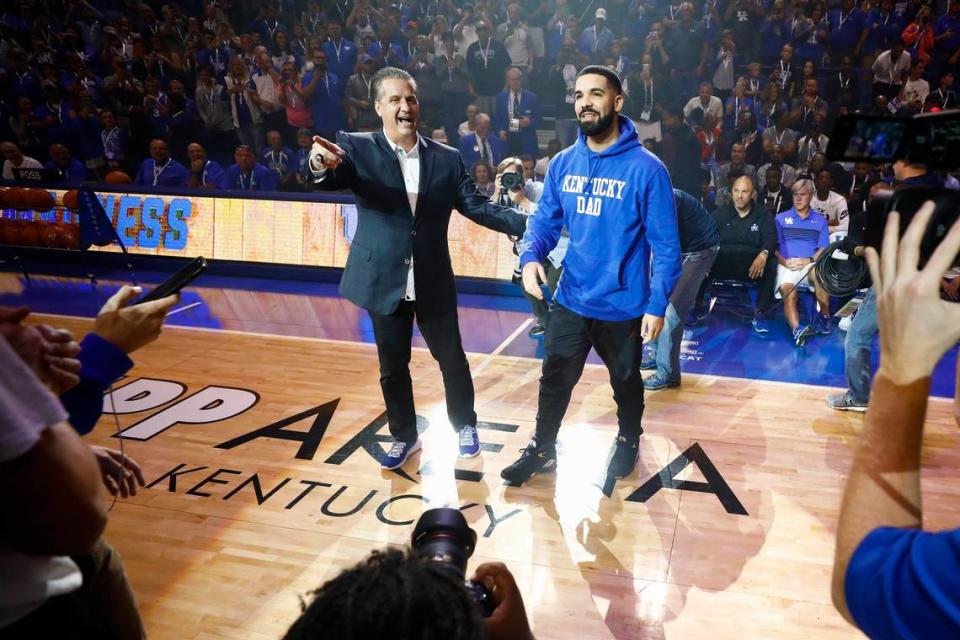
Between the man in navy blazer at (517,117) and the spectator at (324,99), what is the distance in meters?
2.28

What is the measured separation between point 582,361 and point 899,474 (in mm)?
2784

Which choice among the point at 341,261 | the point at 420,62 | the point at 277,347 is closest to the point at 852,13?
the point at 420,62

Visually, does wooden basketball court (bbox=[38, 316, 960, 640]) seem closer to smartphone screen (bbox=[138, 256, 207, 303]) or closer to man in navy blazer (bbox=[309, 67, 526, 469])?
man in navy blazer (bbox=[309, 67, 526, 469])

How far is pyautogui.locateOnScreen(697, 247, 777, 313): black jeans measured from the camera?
7.12 metres

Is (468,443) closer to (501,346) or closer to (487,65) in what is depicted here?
(501,346)

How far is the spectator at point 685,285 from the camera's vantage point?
16.4ft

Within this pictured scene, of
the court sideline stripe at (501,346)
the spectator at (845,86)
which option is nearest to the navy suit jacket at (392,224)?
the court sideline stripe at (501,346)

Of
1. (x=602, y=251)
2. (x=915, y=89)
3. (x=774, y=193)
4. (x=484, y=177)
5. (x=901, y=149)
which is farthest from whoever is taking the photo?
(x=915, y=89)

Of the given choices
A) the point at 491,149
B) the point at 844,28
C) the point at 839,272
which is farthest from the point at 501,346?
the point at 844,28

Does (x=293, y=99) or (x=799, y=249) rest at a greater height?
(x=293, y=99)

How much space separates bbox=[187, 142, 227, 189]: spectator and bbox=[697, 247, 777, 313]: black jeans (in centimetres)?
638

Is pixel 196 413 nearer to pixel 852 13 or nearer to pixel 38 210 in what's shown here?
pixel 38 210

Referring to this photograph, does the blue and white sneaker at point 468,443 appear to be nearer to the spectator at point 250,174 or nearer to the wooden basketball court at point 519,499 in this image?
the wooden basketball court at point 519,499

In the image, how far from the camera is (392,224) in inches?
147
